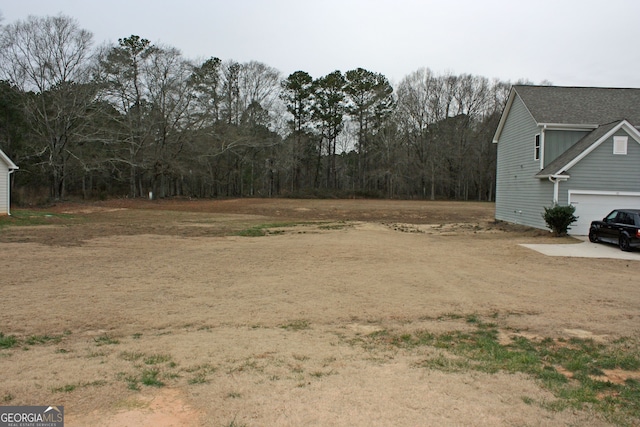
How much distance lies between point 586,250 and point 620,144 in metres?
6.91

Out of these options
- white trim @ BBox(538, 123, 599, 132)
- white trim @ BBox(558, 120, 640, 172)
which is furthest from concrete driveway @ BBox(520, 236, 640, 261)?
white trim @ BBox(538, 123, 599, 132)

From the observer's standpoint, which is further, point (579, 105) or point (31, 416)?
point (579, 105)

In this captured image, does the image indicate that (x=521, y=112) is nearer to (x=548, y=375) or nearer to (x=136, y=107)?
(x=548, y=375)

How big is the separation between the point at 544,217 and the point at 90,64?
37.0 meters

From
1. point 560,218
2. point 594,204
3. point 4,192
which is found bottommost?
point 560,218

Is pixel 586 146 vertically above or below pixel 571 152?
above

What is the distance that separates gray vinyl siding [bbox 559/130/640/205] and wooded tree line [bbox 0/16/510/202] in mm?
34990

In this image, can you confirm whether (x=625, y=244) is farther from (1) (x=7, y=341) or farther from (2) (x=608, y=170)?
(1) (x=7, y=341)

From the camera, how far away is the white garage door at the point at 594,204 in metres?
19.5

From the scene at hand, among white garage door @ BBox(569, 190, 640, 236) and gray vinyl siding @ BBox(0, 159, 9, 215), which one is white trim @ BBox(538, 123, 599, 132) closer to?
white garage door @ BBox(569, 190, 640, 236)

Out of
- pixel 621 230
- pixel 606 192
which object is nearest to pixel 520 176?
pixel 606 192

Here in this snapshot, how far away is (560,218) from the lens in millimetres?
18734

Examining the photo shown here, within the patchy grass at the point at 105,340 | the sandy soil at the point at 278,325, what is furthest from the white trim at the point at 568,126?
the patchy grass at the point at 105,340

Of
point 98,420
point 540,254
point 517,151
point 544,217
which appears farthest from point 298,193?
point 98,420
